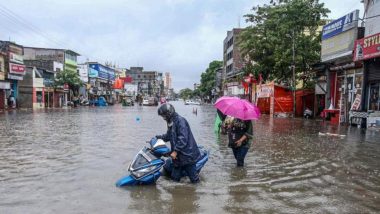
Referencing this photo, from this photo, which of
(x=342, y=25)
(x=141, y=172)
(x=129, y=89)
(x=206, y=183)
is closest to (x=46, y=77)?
(x=342, y=25)

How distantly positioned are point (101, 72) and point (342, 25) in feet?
257

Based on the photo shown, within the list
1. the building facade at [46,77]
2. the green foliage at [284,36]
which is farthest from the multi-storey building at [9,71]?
the green foliage at [284,36]

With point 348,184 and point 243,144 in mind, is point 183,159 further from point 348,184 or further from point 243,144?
point 348,184

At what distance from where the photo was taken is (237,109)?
8422 millimetres

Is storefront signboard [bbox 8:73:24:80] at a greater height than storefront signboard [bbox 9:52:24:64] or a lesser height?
lesser

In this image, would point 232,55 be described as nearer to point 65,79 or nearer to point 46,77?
point 65,79

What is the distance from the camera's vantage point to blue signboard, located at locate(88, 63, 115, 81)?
295 ft

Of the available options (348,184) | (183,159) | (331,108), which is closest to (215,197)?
(183,159)

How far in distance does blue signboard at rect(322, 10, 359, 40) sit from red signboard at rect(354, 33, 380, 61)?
8.17 feet

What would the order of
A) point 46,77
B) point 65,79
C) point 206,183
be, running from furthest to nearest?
1. point 65,79
2. point 46,77
3. point 206,183

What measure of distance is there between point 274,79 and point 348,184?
29063mm

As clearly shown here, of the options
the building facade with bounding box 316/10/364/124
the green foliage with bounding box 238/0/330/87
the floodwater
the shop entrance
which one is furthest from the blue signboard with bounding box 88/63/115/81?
the floodwater

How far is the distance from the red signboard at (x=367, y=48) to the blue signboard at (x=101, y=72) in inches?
2915

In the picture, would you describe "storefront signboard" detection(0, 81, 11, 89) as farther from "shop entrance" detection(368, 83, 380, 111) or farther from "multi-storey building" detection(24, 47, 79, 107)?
"shop entrance" detection(368, 83, 380, 111)
